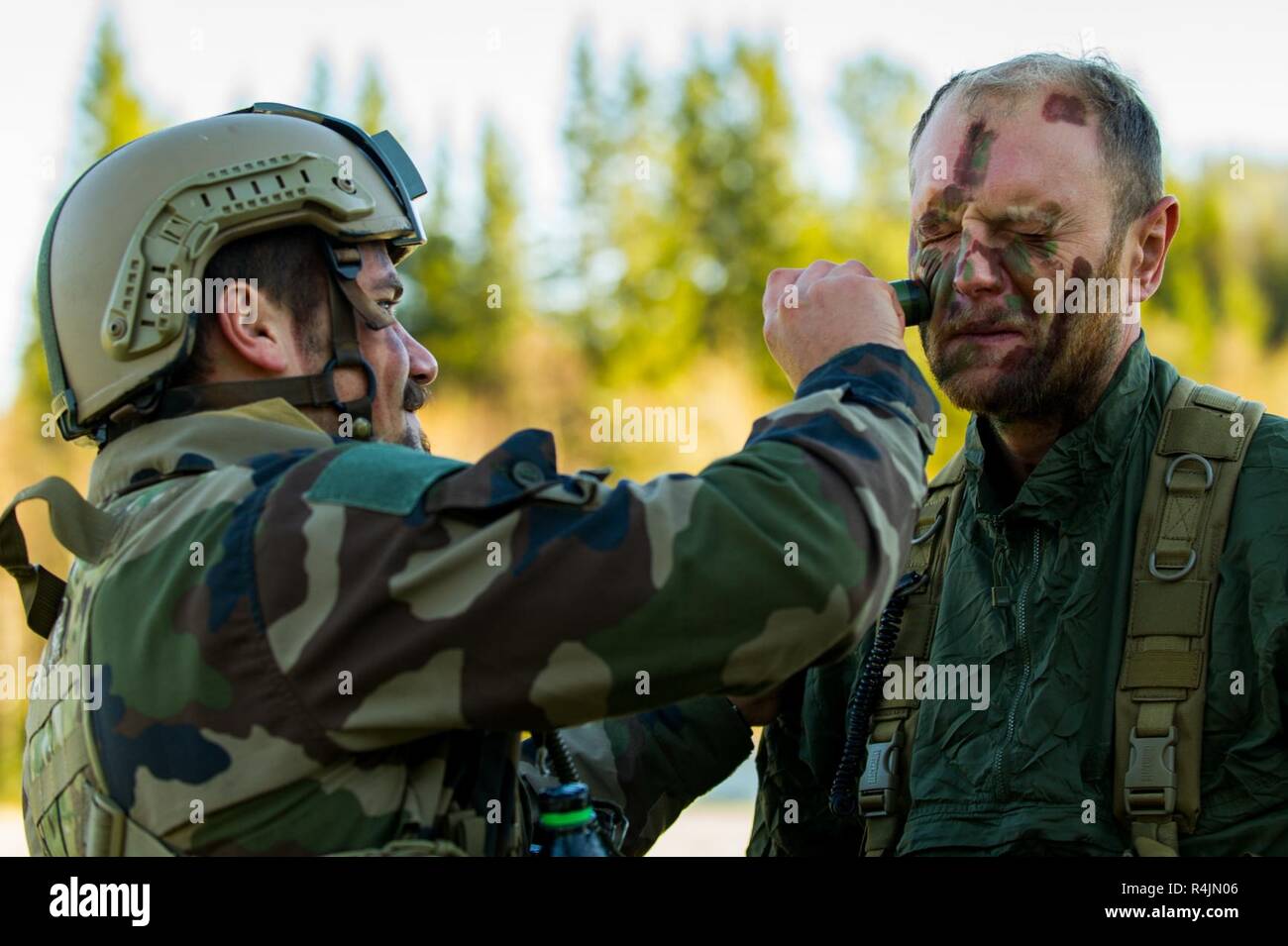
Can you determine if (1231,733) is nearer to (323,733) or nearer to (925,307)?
(925,307)

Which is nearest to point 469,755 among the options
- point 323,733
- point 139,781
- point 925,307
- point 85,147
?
point 323,733

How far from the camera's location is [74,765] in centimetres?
340

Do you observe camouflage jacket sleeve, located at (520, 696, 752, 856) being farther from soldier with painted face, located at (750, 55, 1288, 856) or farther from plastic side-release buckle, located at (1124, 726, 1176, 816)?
plastic side-release buckle, located at (1124, 726, 1176, 816)

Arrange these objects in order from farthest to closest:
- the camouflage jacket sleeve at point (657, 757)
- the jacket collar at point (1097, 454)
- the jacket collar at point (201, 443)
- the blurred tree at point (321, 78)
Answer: the blurred tree at point (321, 78) → the camouflage jacket sleeve at point (657, 757) → the jacket collar at point (1097, 454) → the jacket collar at point (201, 443)

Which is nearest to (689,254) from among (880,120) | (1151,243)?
(880,120)

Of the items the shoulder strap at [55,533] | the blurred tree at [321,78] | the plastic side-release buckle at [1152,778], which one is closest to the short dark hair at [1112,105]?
the plastic side-release buckle at [1152,778]

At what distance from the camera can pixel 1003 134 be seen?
4.30 metres

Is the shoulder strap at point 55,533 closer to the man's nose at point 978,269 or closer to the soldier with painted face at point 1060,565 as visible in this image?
the soldier with painted face at point 1060,565

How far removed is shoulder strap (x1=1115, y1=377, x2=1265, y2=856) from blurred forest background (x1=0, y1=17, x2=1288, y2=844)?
125 feet

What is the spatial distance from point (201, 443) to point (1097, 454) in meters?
2.25

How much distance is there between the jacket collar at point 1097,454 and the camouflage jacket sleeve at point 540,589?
1.16m

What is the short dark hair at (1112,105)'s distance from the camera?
429 cm

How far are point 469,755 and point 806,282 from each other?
1375 mm

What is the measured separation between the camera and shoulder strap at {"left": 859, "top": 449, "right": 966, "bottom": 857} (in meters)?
4.21
